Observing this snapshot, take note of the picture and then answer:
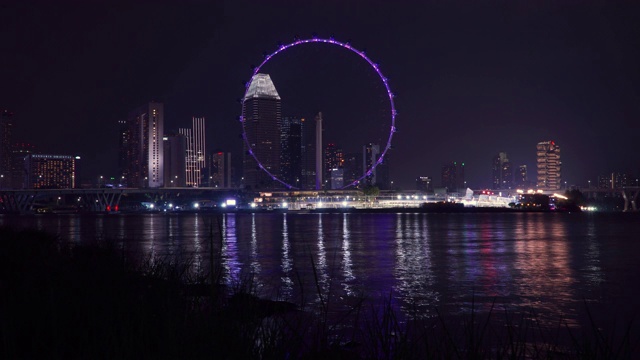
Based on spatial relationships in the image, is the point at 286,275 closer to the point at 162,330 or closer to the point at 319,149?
the point at 162,330

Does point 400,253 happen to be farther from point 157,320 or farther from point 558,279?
point 157,320

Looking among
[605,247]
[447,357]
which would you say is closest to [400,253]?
[605,247]

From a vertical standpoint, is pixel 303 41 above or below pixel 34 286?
above

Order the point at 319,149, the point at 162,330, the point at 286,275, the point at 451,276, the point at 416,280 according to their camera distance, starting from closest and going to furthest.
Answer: the point at 162,330 < the point at 416,280 < the point at 286,275 < the point at 451,276 < the point at 319,149

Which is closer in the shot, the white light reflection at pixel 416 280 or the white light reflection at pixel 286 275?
the white light reflection at pixel 416 280

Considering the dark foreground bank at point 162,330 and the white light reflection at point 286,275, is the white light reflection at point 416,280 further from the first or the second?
the white light reflection at point 286,275

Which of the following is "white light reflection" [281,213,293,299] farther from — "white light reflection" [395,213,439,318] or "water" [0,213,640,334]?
"white light reflection" [395,213,439,318]

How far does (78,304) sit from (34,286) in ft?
7.38

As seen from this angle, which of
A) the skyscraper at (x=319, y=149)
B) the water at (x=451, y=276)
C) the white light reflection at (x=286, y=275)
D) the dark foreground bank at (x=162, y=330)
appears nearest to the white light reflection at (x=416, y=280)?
the water at (x=451, y=276)

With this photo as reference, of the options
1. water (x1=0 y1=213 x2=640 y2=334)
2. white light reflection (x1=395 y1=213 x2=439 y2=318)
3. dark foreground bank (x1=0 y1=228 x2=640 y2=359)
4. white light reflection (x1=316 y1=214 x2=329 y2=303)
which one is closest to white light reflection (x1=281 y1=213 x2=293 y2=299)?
water (x1=0 y1=213 x2=640 y2=334)

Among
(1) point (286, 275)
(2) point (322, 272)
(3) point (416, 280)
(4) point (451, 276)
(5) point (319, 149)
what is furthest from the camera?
(5) point (319, 149)

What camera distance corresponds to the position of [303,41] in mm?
113375

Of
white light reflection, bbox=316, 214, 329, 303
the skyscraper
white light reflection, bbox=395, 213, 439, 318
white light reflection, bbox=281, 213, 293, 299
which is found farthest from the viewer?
the skyscraper

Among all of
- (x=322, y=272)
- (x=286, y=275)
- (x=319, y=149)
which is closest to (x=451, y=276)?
(x=322, y=272)
